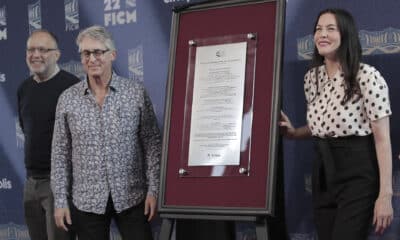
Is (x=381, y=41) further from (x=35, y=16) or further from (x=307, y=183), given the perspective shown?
(x=35, y=16)

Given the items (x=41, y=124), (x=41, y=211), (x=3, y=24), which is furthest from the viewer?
(x=3, y=24)

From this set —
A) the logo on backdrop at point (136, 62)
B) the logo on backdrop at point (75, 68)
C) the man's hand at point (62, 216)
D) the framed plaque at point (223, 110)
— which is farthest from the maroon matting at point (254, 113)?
the logo on backdrop at point (75, 68)

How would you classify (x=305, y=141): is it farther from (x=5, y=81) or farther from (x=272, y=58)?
(x=5, y=81)

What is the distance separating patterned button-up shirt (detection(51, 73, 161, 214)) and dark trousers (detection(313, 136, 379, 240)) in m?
0.81

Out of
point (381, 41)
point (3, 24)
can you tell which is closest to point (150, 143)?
point (381, 41)

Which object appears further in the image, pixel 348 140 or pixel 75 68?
pixel 75 68

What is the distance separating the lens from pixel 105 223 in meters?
3.06

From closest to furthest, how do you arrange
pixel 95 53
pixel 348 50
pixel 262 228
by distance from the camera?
pixel 262 228 < pixel 348 50 < pixel 95 53

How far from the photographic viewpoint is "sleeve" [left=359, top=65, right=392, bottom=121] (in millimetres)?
2555

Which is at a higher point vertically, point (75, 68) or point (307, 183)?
point (75, 68)

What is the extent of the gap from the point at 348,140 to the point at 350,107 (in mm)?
137

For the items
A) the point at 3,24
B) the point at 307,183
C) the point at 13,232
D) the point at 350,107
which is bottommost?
the point at 13,232

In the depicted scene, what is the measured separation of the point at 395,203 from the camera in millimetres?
3023

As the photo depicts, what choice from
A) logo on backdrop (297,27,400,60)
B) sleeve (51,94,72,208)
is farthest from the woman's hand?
sleeve (51,94,72,208)
